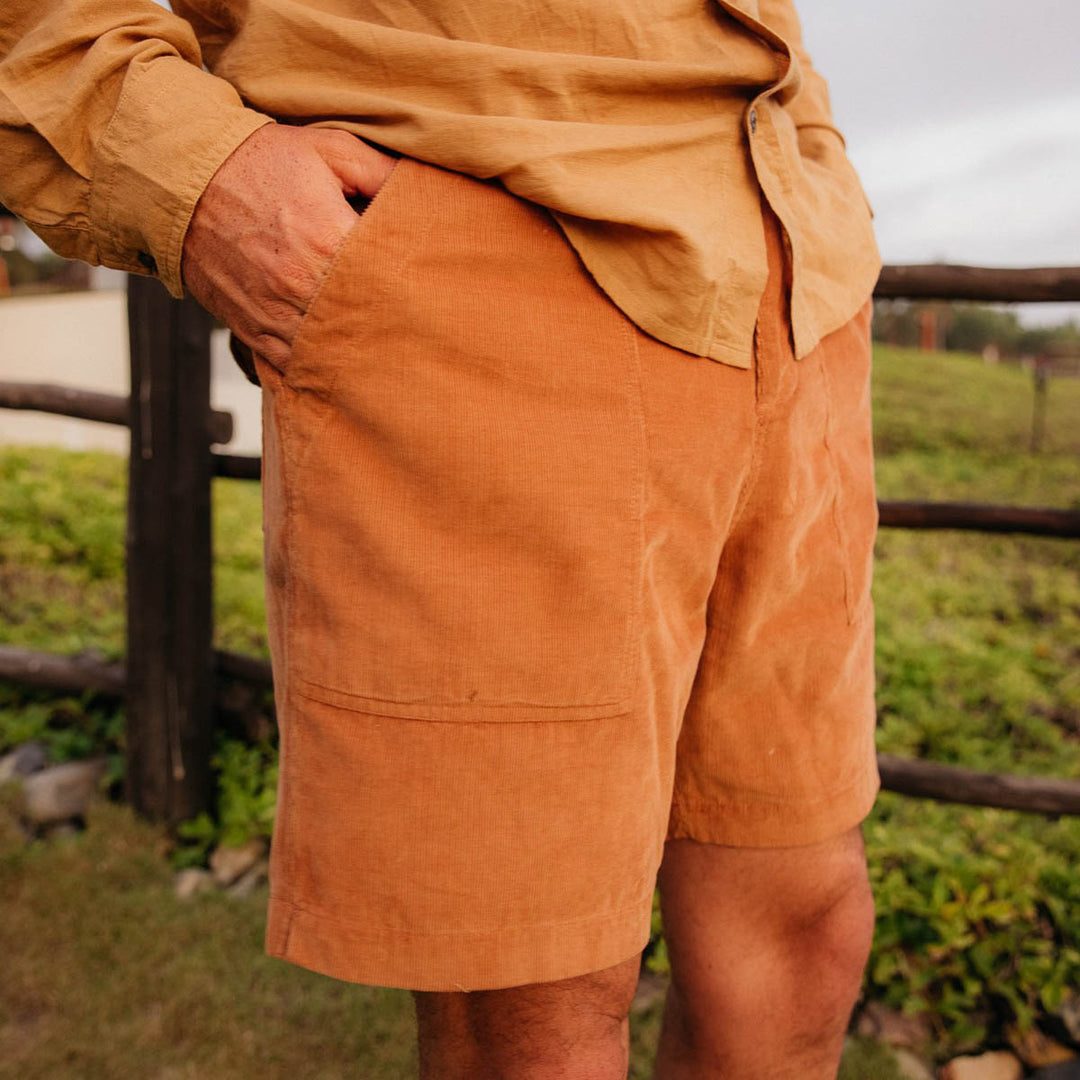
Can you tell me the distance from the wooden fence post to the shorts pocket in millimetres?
1735

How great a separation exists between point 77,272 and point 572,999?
81.7 feet

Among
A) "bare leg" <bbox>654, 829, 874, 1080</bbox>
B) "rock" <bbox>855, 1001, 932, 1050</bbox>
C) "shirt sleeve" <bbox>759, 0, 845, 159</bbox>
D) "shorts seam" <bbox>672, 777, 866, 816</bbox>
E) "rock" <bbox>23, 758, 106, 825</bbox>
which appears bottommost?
"rock" <bbox>855, 1001, 932, 1050</bbox>

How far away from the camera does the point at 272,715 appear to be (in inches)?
107

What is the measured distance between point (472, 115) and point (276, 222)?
18 centimetres

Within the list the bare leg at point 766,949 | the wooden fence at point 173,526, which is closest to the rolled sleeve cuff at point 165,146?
the bare leg at point 766,949

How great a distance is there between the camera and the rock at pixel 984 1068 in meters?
1.91

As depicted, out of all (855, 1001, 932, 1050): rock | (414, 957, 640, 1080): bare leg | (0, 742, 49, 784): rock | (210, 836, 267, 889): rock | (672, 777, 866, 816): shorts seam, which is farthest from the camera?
(0, 742, 49, 784): rock

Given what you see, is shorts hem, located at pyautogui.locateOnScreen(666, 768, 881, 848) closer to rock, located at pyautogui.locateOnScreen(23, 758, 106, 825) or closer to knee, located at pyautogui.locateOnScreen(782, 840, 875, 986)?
knee, located at pyautogui.locateOnScreen(782, 840, 875, 986)

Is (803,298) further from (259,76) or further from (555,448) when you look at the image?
(259,76)

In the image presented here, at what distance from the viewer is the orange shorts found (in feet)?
2.66

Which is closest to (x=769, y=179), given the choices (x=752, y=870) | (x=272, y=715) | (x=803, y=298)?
(x=803, y=298)

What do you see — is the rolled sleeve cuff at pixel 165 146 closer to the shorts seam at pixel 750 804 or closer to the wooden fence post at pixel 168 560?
the shorts seam at pixel 750 804

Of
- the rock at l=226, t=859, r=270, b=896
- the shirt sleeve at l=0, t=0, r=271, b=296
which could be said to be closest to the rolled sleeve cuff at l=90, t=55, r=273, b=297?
the shirt sleeve at l=0, t=0, r=271, b=296

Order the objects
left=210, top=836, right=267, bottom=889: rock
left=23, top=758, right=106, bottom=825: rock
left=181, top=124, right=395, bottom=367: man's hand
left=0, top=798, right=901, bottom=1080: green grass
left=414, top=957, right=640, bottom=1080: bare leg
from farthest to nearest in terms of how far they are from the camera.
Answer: left=23, top=758, right=106, bottom=825: rock, left=210, top=836, right=267, bottom=889: rock, left=0, top=798, right=901, bottom=1080: green grass, left=414, top=957, right=640, bottom=1080: bare leg, left=181, top=124, right=395, bottom=367: man's hand
